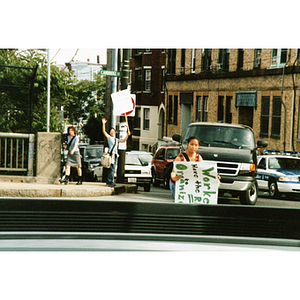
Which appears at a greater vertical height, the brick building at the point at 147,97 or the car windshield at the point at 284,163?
the brick building at the point at 147,97

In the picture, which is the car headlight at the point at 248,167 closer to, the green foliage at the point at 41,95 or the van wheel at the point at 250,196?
the van wheel at the point at 250,196

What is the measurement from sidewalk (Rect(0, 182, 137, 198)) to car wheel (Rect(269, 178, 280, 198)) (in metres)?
2.45

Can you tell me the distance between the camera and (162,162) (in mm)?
9102

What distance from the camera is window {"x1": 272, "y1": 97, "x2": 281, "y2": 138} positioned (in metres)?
9.01

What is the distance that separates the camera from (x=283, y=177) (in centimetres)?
927

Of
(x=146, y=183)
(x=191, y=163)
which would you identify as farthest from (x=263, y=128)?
(x=191, y=163)

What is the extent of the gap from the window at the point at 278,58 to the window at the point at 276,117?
1.97ft

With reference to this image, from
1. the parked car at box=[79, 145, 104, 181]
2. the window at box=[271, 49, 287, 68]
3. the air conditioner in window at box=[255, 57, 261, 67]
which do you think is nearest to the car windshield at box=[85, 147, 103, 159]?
the parked car at box=[79, 145, 104, 181]

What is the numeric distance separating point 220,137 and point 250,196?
114cm

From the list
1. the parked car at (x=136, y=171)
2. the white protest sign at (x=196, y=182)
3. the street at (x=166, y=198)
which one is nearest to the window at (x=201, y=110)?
the parked car at (x=136, y=171)

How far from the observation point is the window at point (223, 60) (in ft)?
28.5

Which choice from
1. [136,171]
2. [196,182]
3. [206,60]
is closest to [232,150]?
[206,60]

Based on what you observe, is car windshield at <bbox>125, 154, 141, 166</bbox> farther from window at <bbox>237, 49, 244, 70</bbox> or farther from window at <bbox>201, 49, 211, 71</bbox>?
window at <bbox>237, 49, 244, 70</bbox>
